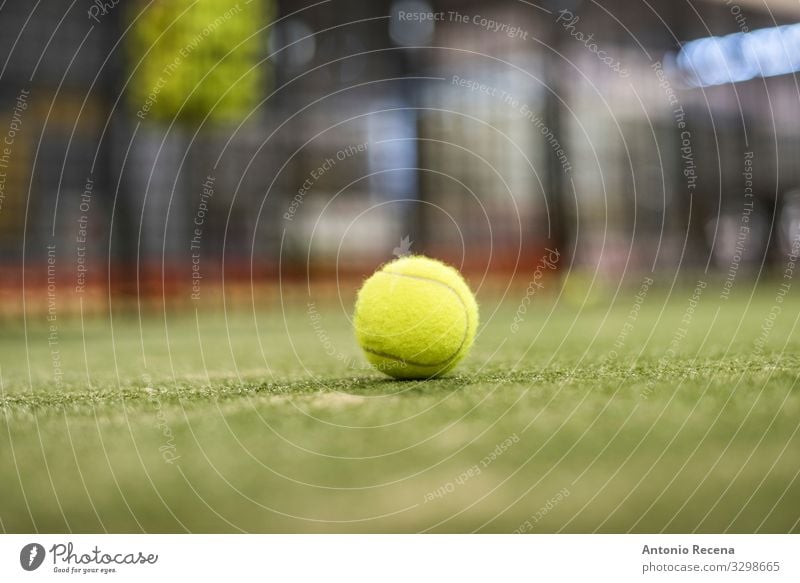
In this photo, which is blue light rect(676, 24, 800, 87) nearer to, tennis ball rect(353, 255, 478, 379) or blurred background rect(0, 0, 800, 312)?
blurred background rect(0, 0, 800, 312)

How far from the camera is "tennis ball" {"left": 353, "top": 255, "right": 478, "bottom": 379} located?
5.64 feet

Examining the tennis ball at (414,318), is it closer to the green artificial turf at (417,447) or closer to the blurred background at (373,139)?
the green artificial turf at (417,447)

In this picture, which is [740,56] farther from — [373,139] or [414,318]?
[414,318]

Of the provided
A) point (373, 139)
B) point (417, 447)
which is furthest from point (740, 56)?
point (417, 447)

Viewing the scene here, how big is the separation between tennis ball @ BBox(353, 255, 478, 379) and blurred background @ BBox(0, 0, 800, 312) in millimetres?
3256

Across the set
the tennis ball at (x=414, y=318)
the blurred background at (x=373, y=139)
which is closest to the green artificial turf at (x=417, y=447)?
the tennis ball at (x=414, y=318)

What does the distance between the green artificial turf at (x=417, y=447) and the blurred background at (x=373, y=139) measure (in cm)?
321

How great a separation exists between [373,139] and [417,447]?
770 cm

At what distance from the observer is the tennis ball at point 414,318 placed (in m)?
1.72

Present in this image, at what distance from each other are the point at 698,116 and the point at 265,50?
6659 millimetres

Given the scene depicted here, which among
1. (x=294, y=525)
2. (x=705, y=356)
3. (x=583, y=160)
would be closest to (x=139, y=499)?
(x=294, y=525)

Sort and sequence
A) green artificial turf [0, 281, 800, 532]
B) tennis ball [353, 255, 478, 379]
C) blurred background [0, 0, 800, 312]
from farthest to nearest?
1. blurred background [0, 0, 800, 312]
2. tennis ball [353, 255, 478, 379]
3. green artificial turf [0, 281, 800, 532]

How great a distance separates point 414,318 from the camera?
5.63 feet

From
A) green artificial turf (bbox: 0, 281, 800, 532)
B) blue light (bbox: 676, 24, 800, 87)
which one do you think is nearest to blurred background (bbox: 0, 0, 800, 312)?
blue light (bbox: 676, 24, 800, 87)
